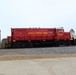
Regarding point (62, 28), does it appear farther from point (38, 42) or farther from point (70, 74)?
point (70, 74)

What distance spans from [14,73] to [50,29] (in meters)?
36.4

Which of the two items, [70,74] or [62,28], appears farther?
[62,28]

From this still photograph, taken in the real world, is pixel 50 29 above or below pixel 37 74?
above

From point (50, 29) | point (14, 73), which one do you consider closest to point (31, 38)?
point (50, 29)

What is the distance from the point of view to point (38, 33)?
4878 cm

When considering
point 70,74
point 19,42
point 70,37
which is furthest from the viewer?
point 70,37

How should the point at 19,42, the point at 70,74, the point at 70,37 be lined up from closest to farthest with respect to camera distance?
the point at 70,74
the point at 19,42
the point at 70,37

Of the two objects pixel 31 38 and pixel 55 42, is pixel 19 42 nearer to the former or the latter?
pixel 31 38

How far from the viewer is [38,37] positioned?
48.0m

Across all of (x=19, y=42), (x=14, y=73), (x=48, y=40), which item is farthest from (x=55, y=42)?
(x=14, y=73)

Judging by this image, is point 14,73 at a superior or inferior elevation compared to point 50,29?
inferior

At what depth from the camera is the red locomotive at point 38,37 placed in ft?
152

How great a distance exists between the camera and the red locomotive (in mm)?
46322

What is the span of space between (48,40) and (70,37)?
13.5 feet
